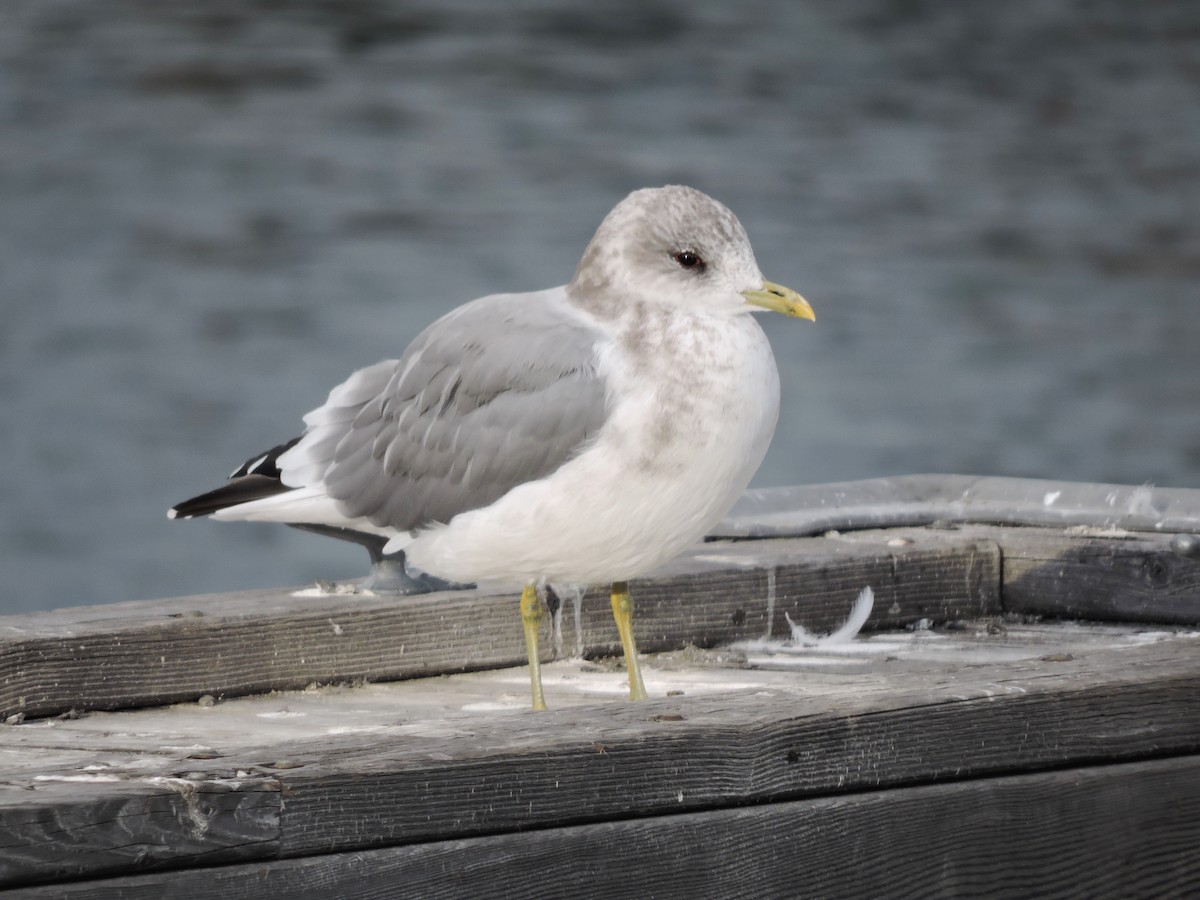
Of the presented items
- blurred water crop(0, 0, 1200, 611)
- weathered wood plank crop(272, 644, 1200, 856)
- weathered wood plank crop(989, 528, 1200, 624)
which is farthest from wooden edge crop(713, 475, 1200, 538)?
blurred water crop(0, 0, 1200, 611)

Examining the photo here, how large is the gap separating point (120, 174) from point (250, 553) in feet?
25.6

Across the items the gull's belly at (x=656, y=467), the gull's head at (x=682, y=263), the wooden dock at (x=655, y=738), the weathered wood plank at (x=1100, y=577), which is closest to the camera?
the wooden dock at (x=655, y=738)

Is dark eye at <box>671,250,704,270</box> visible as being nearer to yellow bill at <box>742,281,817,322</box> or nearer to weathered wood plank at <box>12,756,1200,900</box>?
yellow bill at <box>742,281,817,322</box>

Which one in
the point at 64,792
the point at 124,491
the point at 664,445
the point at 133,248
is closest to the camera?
the point at 64,792

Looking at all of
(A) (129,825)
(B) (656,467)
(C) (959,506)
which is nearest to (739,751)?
(B) (656,467)

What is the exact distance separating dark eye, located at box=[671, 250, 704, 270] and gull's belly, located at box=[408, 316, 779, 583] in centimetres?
12

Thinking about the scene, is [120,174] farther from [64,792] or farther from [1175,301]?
[64,792]

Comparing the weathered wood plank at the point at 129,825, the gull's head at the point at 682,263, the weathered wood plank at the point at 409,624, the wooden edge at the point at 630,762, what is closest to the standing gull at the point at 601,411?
the gull's head at the point at 682,263

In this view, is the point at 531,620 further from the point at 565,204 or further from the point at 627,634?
the point at 565,204

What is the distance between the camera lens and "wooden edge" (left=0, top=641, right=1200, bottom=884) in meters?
2.36

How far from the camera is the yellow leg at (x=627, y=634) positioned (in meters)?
3.59

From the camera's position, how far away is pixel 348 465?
150 inches

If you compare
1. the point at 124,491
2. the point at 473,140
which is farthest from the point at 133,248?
the point at 124,491

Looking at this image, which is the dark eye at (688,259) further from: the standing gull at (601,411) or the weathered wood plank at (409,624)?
the weathered wood plank at (409,624)
